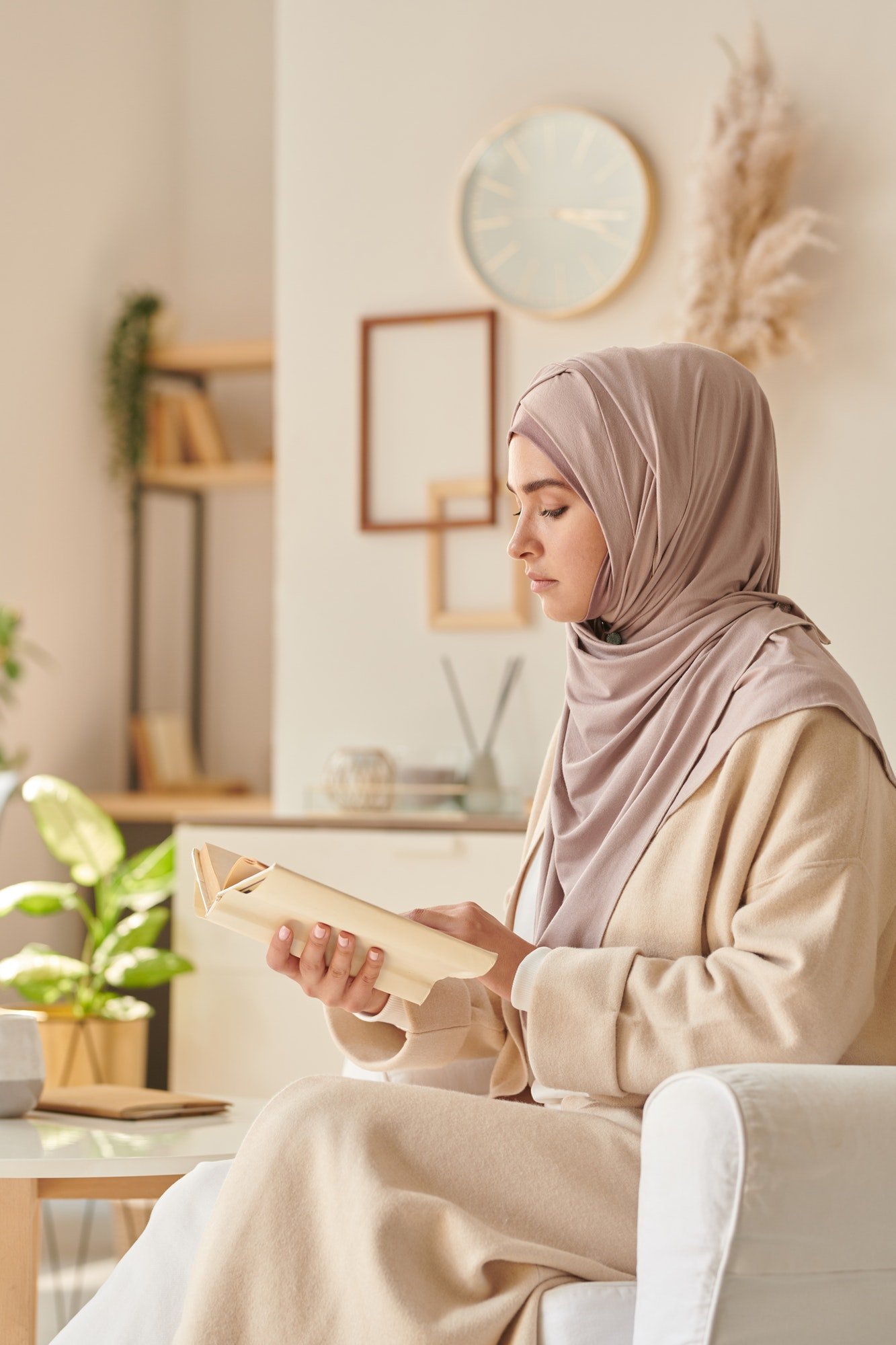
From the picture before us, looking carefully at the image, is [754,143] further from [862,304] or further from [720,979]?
[720,979]

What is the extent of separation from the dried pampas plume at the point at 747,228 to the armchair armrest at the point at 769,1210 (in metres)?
2.09

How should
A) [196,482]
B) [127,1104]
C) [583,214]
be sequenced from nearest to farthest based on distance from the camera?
[127,1104] < [583,214] < [196,482]

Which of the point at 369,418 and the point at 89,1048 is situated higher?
the point at 369,418

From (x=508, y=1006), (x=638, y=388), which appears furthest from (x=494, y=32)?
(x=508, y=1006)

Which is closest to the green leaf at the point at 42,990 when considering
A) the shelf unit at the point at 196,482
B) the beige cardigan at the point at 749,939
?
the shelf unit at the point at 196,482

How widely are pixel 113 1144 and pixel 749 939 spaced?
798 mm

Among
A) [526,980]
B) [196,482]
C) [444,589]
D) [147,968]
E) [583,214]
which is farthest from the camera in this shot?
[196,482]

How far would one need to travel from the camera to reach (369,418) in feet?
11.1

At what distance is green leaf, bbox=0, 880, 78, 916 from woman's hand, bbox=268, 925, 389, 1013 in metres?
1.95

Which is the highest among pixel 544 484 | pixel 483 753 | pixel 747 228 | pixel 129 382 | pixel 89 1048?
pixel 747 228

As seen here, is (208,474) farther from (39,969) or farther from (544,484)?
(544,484)

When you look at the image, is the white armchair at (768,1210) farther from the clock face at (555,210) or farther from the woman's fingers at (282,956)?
the clock face at (555,210)

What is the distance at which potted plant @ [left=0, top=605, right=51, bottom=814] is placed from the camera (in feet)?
11.6

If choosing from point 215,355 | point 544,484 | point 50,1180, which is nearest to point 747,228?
point 544,484
